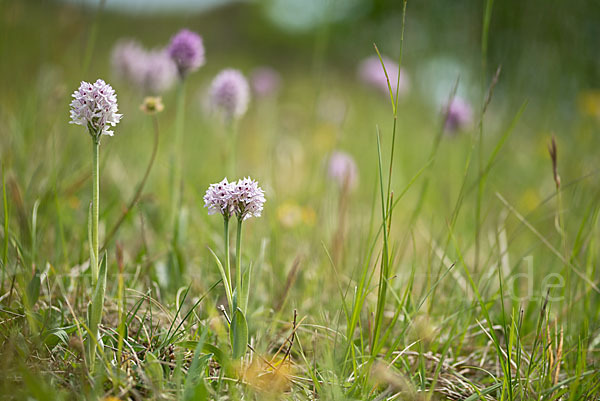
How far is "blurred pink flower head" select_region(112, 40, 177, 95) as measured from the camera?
1.94 meters

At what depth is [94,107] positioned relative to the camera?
779mm

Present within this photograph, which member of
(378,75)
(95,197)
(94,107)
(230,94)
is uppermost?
(378,75)

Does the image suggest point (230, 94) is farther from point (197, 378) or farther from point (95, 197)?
point (197, 378)

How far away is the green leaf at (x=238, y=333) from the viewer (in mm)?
769

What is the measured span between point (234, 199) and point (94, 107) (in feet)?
0.95

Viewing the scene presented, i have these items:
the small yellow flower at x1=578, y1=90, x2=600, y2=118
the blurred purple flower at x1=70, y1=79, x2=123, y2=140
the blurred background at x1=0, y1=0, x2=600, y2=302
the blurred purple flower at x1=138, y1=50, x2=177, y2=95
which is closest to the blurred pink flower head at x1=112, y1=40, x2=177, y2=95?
the blurred purple flower at x1=138, y1=50, x2=177, y2=95

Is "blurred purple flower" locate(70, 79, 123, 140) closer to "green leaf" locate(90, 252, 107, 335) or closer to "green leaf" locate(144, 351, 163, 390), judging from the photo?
"green leaf" locate(90, 252, 107, 335)

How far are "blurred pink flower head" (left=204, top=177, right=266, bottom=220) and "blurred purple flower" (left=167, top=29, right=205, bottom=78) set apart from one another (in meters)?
0.66

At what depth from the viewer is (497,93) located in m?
4.25

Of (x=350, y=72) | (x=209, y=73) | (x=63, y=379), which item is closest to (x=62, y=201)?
(x=63, y=379)

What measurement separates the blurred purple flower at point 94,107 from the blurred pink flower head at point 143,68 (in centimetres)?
97

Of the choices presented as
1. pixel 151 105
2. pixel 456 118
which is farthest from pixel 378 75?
pixel 151 105

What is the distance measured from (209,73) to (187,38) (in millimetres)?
6144

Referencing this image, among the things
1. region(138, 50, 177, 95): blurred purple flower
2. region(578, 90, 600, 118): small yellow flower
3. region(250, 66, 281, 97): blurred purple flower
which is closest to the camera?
region(138, 50, 177, 95): blurred purple flower
